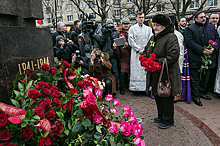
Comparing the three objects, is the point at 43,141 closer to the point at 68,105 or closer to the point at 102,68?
the point at 68,105

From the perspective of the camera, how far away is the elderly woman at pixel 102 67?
15.4 ft

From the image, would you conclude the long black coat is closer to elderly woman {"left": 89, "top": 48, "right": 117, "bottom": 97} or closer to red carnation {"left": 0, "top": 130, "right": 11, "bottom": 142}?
elderly woman {"left": 89, "top": 48, "right": 117, "bottom": 97}

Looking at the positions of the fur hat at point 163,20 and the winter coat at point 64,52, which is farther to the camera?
the winter coat at point 64,52

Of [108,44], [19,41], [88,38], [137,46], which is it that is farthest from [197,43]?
[19,41]

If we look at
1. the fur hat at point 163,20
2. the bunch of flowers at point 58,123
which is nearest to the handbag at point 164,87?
the fur hat at point 163,20

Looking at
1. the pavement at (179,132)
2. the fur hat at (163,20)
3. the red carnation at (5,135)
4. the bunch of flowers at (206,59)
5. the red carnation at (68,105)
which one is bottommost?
the pavement at (179,132)

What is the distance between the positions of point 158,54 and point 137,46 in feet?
6.52

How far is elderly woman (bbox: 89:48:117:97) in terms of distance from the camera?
4.70 m

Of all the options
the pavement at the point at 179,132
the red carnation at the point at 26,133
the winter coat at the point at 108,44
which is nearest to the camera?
the red carnation at the point at 26,133

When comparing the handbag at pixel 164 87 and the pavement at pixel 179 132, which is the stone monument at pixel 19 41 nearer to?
the handbag at pixel 164 87

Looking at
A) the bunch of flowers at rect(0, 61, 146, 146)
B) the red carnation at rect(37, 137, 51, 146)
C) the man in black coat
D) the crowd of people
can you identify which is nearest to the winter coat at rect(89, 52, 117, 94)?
the crowd of people

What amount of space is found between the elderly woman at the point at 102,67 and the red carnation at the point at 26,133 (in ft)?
11.1

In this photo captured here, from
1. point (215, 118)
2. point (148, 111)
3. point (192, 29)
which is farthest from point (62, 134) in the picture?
point (192, 29)

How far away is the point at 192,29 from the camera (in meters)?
4.68
